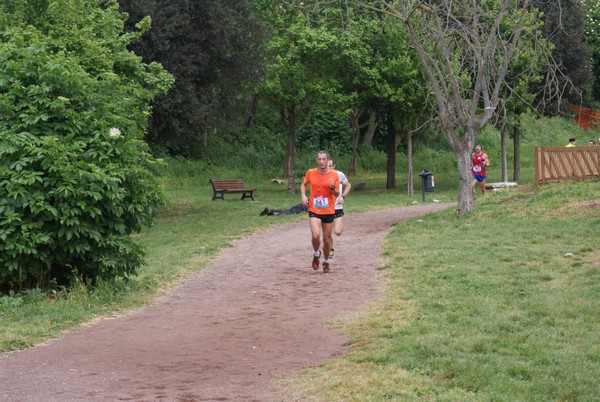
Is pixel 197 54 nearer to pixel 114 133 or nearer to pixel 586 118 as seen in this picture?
pixel 114 133

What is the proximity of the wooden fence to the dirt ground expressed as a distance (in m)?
10.3

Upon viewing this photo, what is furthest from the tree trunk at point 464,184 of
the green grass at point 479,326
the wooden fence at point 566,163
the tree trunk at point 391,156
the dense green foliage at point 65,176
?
the tree trunk at point 391,156

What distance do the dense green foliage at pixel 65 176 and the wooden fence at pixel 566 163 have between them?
13514mm

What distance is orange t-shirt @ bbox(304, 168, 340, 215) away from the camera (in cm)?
1327

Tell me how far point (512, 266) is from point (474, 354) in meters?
5.82

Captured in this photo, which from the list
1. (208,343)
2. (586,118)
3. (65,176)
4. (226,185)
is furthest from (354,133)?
(208,343)

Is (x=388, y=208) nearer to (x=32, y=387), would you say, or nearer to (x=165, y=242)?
(x=165, y=242)

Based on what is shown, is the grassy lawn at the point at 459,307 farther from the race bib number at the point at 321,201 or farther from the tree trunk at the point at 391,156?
the tree trunk at the point at 391,156

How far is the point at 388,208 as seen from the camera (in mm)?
26859

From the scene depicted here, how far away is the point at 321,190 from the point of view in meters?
13.3

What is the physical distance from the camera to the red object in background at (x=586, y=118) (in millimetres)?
53875

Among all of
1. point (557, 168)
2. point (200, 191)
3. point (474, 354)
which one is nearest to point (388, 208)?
point (557, 168)

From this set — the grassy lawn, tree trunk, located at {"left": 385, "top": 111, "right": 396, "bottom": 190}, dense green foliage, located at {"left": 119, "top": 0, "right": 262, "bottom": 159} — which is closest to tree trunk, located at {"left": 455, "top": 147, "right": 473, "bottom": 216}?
the grassy lawn

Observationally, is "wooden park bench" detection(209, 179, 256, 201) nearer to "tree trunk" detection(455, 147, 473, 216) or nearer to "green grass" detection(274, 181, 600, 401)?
"tree trunk" detection(455, 147, 473, 216)
